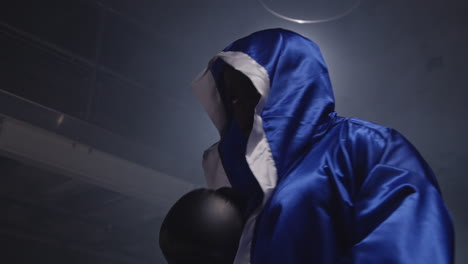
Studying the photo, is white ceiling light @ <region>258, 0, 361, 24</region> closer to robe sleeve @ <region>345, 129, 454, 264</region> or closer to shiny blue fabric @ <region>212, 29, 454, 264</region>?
shiny blue fabric @ <region>212, 29, 454, 264</region>

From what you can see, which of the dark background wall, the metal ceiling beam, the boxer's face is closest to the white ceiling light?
the dark background wall

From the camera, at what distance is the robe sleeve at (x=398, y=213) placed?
582mm

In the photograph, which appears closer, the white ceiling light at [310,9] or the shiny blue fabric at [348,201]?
the shiny blue fabric at [348,201]

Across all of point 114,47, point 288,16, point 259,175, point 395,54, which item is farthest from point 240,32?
point 259,175

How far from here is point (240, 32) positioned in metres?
3.32

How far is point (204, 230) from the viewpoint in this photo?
80 cm

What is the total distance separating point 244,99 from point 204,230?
305mm

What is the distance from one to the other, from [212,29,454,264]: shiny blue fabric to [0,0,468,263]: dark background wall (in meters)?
2.31

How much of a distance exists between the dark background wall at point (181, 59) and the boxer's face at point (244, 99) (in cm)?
207

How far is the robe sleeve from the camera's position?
0.58m

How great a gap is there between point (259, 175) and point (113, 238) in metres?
5.03

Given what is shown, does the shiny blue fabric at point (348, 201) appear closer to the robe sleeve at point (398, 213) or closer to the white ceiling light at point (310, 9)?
the robe sleeve at point (398, 213)

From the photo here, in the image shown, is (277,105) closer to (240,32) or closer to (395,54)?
(240,32)

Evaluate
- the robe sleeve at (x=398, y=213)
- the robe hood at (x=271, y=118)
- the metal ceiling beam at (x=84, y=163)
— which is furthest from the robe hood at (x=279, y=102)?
the metal ceiling beam at (x=84, y=163)
